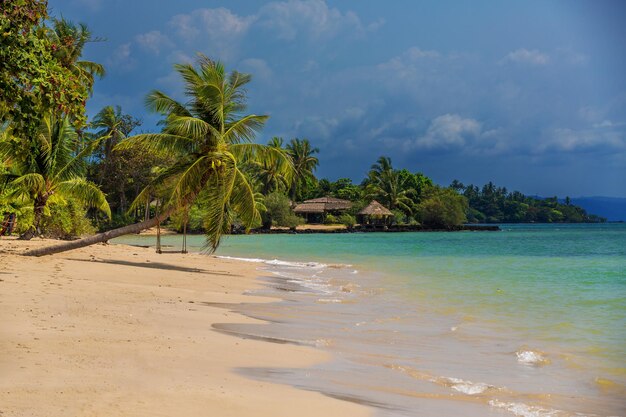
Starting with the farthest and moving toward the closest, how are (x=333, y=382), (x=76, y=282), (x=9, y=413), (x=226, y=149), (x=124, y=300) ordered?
(x=226, y=149), (x=76, y=282), (x=124, y=300), (x=333, y=382), (x=9, y=413)

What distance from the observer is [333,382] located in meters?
5.59

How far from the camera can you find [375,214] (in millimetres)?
69938

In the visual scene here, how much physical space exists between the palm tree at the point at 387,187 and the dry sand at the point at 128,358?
64355mm

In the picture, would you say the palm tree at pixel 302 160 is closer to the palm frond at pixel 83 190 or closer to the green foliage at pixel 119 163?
the green foliage at pixel 119 163

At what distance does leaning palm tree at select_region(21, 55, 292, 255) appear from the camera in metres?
17.0

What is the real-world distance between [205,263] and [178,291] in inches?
350

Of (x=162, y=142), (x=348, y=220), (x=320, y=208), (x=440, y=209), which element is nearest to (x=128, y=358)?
(x=162, y=142)

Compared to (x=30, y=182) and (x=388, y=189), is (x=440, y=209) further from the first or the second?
(x=30, y=182)

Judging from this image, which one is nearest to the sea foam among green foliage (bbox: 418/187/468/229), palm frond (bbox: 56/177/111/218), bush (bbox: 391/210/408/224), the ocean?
the ocean

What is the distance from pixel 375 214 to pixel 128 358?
65.0 m

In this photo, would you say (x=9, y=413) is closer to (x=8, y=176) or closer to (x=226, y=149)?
(x=226, y=149)

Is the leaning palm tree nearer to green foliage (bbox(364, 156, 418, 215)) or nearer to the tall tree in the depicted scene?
the tall tree

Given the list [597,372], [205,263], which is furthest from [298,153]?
[597,372]

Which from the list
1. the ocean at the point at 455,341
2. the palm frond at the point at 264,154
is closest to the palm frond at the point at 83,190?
the palm frond at the point at 264,154
